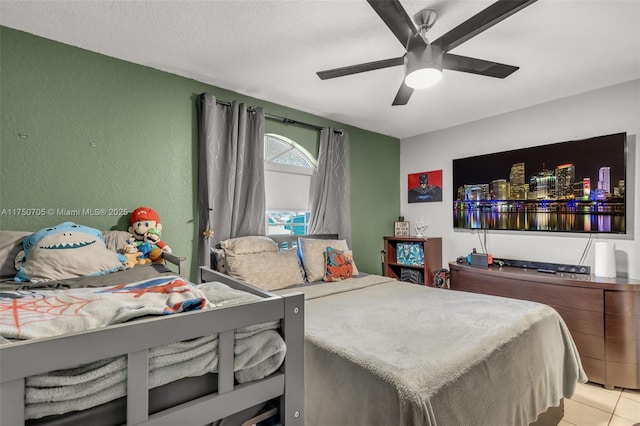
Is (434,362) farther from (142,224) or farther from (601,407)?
(142,224)

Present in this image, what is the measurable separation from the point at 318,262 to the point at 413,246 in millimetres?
1605

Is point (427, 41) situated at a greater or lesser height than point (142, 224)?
greater

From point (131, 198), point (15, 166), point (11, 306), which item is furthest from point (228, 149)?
point (11, 306)

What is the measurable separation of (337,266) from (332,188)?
1044mm

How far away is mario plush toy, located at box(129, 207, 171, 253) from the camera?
2.20 meters

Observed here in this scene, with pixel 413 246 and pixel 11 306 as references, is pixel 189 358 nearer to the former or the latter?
pixel 11 306

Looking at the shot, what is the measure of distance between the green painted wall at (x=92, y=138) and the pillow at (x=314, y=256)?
97 centimetres

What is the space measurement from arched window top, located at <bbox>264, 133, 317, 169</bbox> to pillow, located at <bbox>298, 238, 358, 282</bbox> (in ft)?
2.94

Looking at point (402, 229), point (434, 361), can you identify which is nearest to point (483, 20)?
point (434, 361)

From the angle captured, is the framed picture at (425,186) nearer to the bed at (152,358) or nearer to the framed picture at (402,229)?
the framed picture at (402,229)

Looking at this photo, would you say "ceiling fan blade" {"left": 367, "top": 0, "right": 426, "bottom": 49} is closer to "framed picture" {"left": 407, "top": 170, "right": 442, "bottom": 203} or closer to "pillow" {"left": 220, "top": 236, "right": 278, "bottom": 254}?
"pillow" {"left": 220, "top": 236, "right": 278, "bottom": 254}

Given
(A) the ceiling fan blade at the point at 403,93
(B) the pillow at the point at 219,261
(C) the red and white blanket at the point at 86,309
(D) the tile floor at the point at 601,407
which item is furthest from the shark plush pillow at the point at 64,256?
(D) the tile floor at the point at 601,407

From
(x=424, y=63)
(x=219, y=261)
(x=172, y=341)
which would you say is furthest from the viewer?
(x=219, y=261)

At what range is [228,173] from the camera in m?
2.67
